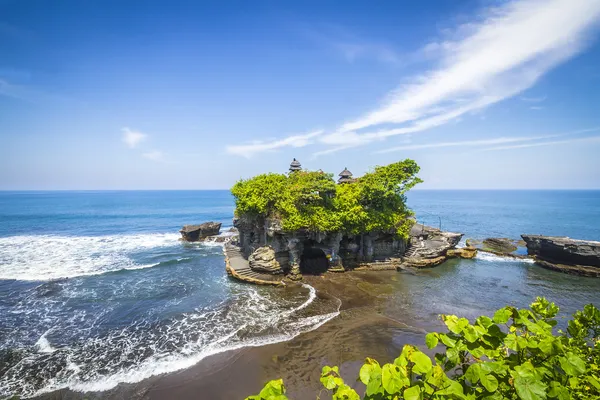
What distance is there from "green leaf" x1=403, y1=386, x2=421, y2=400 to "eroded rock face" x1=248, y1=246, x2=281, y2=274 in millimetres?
23450

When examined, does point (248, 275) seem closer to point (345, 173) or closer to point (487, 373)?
point (345, 173)

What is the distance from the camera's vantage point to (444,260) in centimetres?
3453

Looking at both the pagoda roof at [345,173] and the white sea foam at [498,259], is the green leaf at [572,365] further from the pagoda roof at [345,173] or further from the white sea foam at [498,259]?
the white sea foam at [498,259]

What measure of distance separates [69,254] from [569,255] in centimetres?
6128

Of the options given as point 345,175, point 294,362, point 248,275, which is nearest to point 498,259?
point 345,175

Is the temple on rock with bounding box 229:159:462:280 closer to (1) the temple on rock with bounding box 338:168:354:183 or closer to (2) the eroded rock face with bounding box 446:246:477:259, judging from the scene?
(2) the eroded rock face with bounding box 446:246:477:259

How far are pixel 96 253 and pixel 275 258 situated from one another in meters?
26.6

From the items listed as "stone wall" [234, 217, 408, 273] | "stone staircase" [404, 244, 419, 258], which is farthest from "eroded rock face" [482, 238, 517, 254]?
"stone wall" [234, 217, 408, 273]

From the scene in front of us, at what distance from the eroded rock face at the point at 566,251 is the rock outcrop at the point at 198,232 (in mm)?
47498

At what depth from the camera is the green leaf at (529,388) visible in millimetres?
3051

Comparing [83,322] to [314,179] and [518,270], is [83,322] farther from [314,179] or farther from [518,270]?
[518,270]

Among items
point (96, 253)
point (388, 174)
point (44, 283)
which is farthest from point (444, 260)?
point (96, 253)

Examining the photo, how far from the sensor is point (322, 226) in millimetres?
25719

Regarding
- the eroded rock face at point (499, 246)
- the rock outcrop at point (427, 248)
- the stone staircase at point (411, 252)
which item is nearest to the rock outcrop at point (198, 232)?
the stone staircase at point (411, 252)
